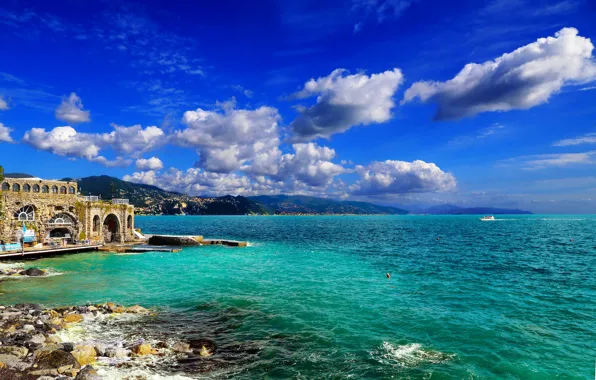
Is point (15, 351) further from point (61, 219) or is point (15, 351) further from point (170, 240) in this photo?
point (170, 240)

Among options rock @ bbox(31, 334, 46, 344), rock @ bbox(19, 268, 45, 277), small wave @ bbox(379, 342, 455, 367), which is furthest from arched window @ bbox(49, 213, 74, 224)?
small wave @ bbox(379, 342, 455, 367)

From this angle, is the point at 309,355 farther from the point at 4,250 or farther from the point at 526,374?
the point at 4,250

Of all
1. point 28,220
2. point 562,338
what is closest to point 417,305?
point 562,338

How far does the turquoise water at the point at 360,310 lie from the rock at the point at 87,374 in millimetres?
3346

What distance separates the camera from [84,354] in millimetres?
16250

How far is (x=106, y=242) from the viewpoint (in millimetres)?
68375

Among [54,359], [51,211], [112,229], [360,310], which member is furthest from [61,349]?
[112,229]

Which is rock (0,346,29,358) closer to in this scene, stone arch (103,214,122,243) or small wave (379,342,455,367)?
small wave (379,342,455,367)

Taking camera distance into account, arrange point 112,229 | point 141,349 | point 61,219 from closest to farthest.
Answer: point 141,349 → point 61,219 → point 112,229

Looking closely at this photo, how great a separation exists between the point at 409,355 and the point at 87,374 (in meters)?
15.1

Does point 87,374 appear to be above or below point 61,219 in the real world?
below

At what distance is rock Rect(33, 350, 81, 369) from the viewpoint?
48.8 feet

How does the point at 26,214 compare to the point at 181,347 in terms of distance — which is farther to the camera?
the point at 26,214

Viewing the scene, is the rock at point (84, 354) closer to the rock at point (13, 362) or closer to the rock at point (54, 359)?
the rock at point (54, 359)
